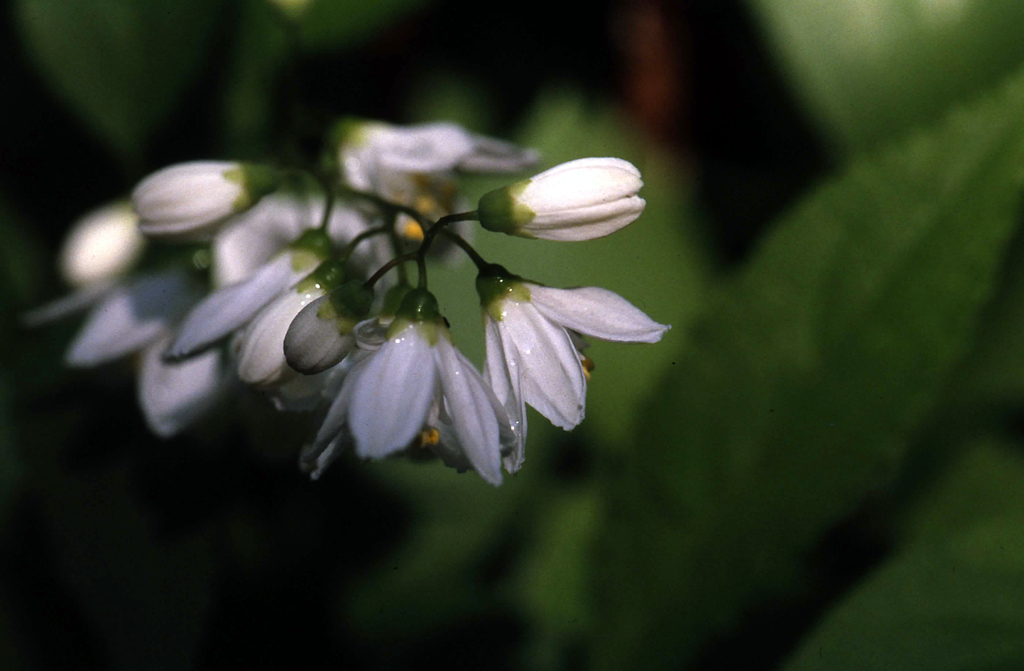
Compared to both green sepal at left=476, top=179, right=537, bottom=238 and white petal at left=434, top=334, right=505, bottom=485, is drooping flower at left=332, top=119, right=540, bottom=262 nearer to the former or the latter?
green sepal at left=476, top=179, right=537, bottom=238

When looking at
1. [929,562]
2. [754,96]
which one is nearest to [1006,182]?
[929,562]

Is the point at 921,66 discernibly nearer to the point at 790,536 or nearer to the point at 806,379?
the point at 806,379

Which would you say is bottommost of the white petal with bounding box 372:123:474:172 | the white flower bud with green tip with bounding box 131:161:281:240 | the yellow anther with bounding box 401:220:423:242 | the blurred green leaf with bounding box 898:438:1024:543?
the blurred green leaf with bounding box 898:438:1024:543

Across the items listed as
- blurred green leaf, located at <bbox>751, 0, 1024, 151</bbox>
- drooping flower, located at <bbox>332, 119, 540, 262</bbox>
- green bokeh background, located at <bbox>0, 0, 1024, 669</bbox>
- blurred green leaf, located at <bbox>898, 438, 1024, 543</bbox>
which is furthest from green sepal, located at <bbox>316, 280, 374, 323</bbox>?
blurred green leaf, located at <bbox>898, 438, 1024, 543</bbox>

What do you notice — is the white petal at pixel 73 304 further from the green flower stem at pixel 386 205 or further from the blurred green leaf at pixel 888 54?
the blurred green leaf at pixel 888 54

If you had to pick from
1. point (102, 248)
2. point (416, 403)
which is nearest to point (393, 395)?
point (416, 403)

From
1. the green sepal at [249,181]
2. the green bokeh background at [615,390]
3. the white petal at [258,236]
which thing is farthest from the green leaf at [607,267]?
the green sepal at [249,181]
